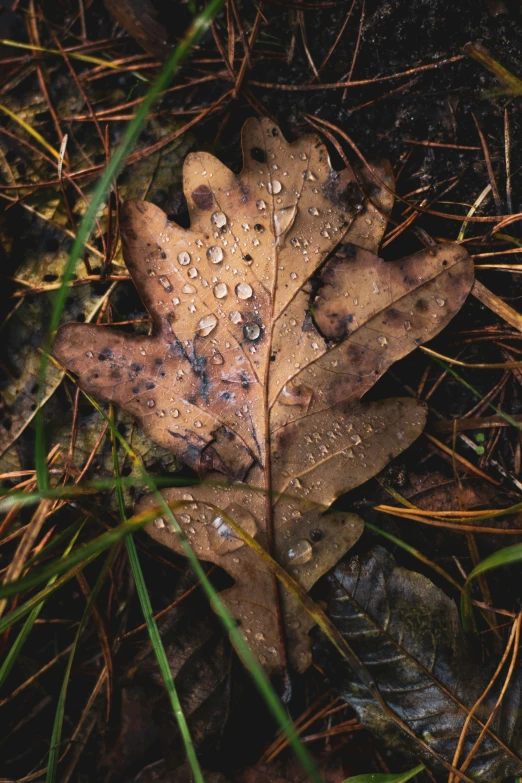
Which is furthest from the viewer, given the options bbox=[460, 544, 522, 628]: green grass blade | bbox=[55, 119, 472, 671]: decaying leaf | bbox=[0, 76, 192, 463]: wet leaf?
bbox=[0, 76, 192, 463]: wet leaf

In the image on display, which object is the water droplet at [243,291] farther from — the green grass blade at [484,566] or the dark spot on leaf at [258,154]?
the green grass blade at [484,566]

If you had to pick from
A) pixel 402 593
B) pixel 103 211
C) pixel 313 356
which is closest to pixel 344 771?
pixel 402 593

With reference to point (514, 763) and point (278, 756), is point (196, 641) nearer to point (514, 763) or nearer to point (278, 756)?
point (278, 756)

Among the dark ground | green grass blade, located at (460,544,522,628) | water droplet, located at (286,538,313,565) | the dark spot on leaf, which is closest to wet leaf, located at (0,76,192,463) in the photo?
the dark ground

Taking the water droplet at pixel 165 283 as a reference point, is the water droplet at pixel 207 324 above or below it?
below

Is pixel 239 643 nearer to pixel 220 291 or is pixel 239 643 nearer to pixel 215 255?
pixel 220 291

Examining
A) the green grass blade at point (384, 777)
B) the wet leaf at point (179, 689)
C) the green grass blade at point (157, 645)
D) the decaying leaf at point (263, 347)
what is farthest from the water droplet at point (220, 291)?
the green grass blade at point (384, 777)

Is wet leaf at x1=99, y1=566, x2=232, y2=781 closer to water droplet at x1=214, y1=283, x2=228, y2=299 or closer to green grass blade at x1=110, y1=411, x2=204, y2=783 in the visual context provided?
green grass blade at x1=110, y1=411, x2=204, y2=783
